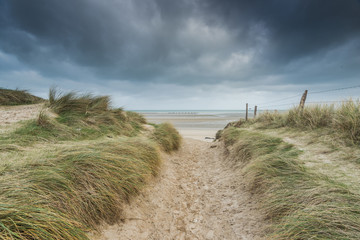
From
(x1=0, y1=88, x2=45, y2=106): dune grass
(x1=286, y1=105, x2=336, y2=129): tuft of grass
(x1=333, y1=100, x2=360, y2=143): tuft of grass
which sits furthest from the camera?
(x1=0, y1=88, x2=45, y2=106): dune grass

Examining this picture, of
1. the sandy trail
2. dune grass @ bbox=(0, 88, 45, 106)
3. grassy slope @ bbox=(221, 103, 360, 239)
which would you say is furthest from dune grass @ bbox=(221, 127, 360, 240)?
dune grass @ bbox=(0, 88, 45, 106)

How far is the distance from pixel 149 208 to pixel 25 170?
1.95 metres

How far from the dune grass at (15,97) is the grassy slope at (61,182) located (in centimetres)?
482

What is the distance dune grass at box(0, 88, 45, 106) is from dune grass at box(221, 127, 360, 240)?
1008 cm

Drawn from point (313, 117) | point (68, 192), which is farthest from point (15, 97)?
point (313, 117)

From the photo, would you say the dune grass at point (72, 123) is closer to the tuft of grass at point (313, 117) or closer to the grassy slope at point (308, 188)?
the grassy slope at point (308, 188)

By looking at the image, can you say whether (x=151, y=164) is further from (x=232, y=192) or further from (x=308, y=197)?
(x=308, y=197)

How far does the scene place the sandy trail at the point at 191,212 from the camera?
244 centimetres

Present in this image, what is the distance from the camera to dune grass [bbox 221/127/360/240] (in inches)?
64.1

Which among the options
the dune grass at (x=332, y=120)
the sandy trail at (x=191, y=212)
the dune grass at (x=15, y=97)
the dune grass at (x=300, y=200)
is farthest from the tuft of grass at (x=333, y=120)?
the dune grass at (x=15, y=97)

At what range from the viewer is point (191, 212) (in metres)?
3.24

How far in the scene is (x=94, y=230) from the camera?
2.04 metres

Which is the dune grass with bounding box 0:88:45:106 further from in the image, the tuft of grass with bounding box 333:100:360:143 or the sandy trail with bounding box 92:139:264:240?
the tuft of grass with bounding box 333:100:360:143

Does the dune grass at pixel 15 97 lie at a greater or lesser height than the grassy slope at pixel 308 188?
greater
